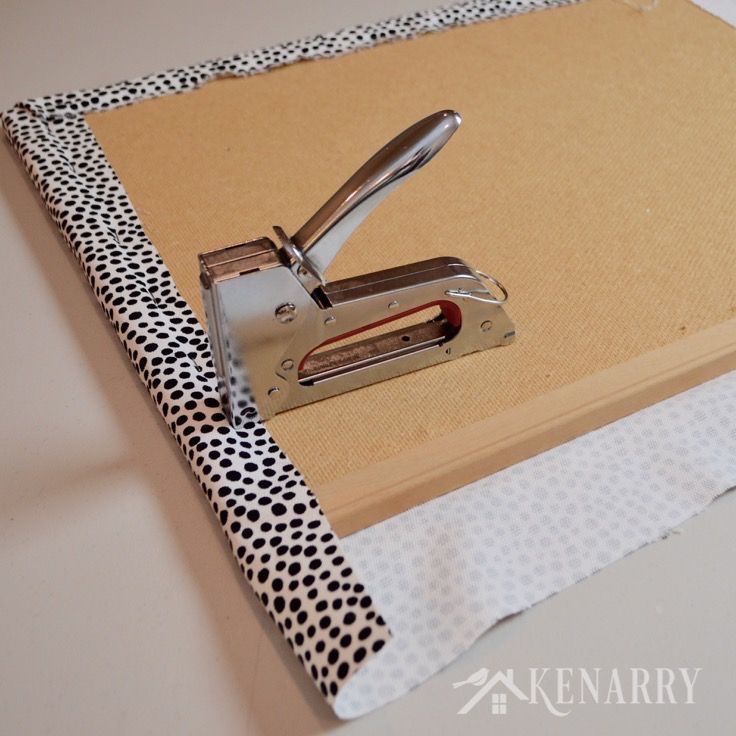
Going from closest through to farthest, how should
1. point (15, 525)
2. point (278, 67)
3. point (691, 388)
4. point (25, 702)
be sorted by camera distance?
point (25, 702)
point (15, 525)
point (691, 388)
point (278, 67)

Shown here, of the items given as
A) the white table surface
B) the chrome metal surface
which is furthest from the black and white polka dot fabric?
the chrome metal surface

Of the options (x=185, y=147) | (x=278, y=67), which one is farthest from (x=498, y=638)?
(x=278, y=67)

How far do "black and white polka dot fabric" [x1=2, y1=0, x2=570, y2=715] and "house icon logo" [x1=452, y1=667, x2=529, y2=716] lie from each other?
7 cm

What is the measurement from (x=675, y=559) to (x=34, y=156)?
793 mm

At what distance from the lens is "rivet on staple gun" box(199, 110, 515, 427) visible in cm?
72

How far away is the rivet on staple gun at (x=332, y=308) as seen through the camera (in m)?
0.72

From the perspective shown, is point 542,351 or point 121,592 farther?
point 542,351

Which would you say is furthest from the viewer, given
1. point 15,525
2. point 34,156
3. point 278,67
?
point 278,67

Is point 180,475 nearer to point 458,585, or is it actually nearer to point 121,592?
point 121,592

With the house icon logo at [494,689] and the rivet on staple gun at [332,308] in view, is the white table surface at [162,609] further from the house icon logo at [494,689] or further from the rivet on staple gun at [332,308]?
the rivet on staple gun at [332,308]

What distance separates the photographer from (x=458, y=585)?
693mm
